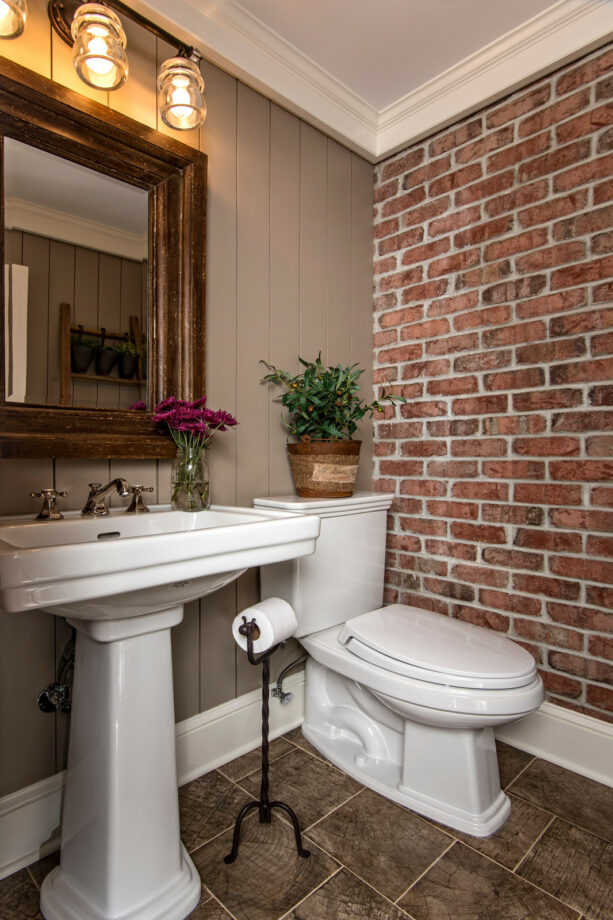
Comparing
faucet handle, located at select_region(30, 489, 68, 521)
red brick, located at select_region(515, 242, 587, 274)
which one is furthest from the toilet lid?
red brick, located at select_region(515, 242, 587, 274)

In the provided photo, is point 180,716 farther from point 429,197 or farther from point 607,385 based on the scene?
point 429,197

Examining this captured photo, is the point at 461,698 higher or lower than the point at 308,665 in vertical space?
higher

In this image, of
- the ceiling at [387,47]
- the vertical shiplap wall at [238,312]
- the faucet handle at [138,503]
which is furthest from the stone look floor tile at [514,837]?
the ceiling at [387,47]

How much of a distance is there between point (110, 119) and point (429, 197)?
1.19 meters

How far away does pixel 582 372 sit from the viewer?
160 centimetres

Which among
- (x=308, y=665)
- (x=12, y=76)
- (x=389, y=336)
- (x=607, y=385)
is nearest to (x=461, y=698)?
(x=308, y=665)

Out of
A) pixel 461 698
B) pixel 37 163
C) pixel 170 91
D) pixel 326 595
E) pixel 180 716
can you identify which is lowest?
pixel 180 716

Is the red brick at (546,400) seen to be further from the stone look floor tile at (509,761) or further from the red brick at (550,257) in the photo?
the stone look floor tile at (509,761)

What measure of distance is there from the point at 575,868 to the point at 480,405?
132 centimetres

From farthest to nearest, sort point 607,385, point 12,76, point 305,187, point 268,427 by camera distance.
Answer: point 305,187, point 268,427, point 607,385, point 12,76

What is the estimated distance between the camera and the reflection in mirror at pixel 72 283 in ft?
4.13

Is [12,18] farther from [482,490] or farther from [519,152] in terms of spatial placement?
[482,490]

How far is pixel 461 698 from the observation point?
1.26 m

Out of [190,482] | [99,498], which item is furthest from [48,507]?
[190,482]
